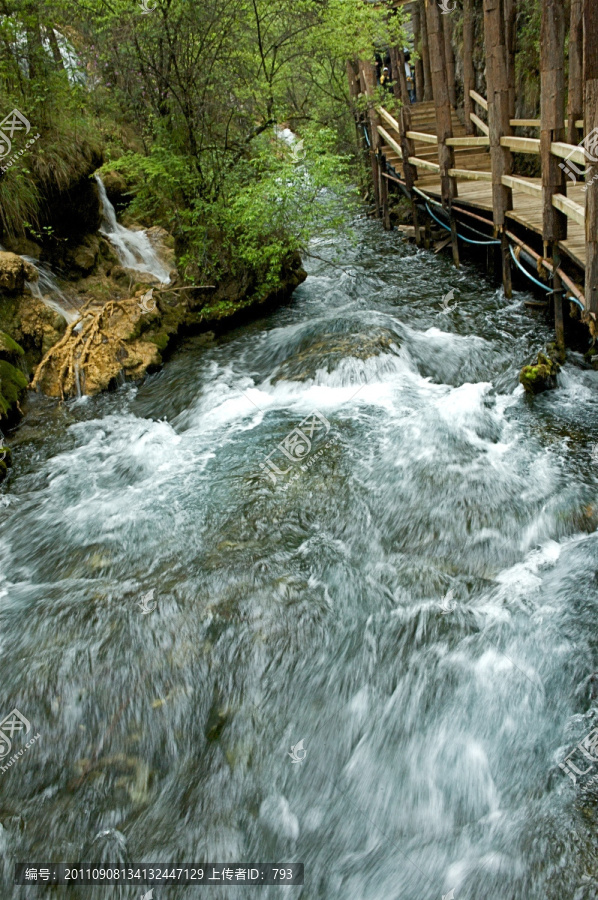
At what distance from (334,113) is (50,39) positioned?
41.7ft

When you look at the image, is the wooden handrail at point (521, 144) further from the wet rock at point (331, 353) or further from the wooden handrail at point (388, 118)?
the wooden handrail at point (388, 118)

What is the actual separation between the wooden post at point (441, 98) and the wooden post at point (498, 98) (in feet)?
8.13

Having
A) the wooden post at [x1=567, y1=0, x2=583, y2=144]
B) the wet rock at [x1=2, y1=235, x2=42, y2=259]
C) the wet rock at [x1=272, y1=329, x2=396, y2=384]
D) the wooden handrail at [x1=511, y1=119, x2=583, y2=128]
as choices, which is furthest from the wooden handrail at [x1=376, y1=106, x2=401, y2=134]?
the wet rock at [x1=2, y1=235, x2=42, y2=259]

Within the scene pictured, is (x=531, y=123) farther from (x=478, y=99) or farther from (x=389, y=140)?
(x=389, y=140)

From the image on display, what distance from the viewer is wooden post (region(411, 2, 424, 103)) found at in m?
19.9

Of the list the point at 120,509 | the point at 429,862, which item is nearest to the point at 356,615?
the point at 429,862

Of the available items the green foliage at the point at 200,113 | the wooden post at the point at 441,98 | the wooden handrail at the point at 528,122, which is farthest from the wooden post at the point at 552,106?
the wooden post at the point at 441,98

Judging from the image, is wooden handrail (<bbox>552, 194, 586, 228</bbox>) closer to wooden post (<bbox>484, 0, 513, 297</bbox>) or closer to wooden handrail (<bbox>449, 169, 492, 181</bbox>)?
wooden post (<bbox>484, 0, 513, 297</bbox>)

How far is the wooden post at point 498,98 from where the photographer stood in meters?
8.37

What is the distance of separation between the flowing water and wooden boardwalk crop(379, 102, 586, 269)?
1588 mm

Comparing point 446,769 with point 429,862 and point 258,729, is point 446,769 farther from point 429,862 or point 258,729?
point 258,729

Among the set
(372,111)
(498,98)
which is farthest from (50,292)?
(372,111)

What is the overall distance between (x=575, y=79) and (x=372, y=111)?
9275mm

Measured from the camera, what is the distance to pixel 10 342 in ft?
28.5
